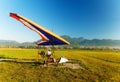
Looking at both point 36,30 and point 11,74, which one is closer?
point 11,74

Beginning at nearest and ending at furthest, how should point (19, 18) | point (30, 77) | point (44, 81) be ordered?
point (44, 81), point (30, 77), point (19, 18)

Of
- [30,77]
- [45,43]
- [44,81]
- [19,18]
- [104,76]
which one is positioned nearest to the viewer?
[44,81]

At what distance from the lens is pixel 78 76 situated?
20125 mm

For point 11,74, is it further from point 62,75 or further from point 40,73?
point 62,75

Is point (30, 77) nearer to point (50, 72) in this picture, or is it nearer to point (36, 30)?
point (50, 72)

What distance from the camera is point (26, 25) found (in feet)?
82.8

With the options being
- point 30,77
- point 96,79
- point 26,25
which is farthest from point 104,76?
point 26,25

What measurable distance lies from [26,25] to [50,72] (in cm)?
731

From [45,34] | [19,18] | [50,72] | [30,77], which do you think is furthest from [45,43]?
[30,77]

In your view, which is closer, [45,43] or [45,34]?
[45,34]

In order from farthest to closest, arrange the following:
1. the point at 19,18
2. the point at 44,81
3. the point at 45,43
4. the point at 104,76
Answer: the point at 45,43
the point at 19,18
the point at 104,76
the point at 44,81

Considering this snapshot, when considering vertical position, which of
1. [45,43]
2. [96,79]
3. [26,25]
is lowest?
[96,79]

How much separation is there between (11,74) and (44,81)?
4.25 meters

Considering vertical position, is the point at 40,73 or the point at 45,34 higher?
the point at 45,34
